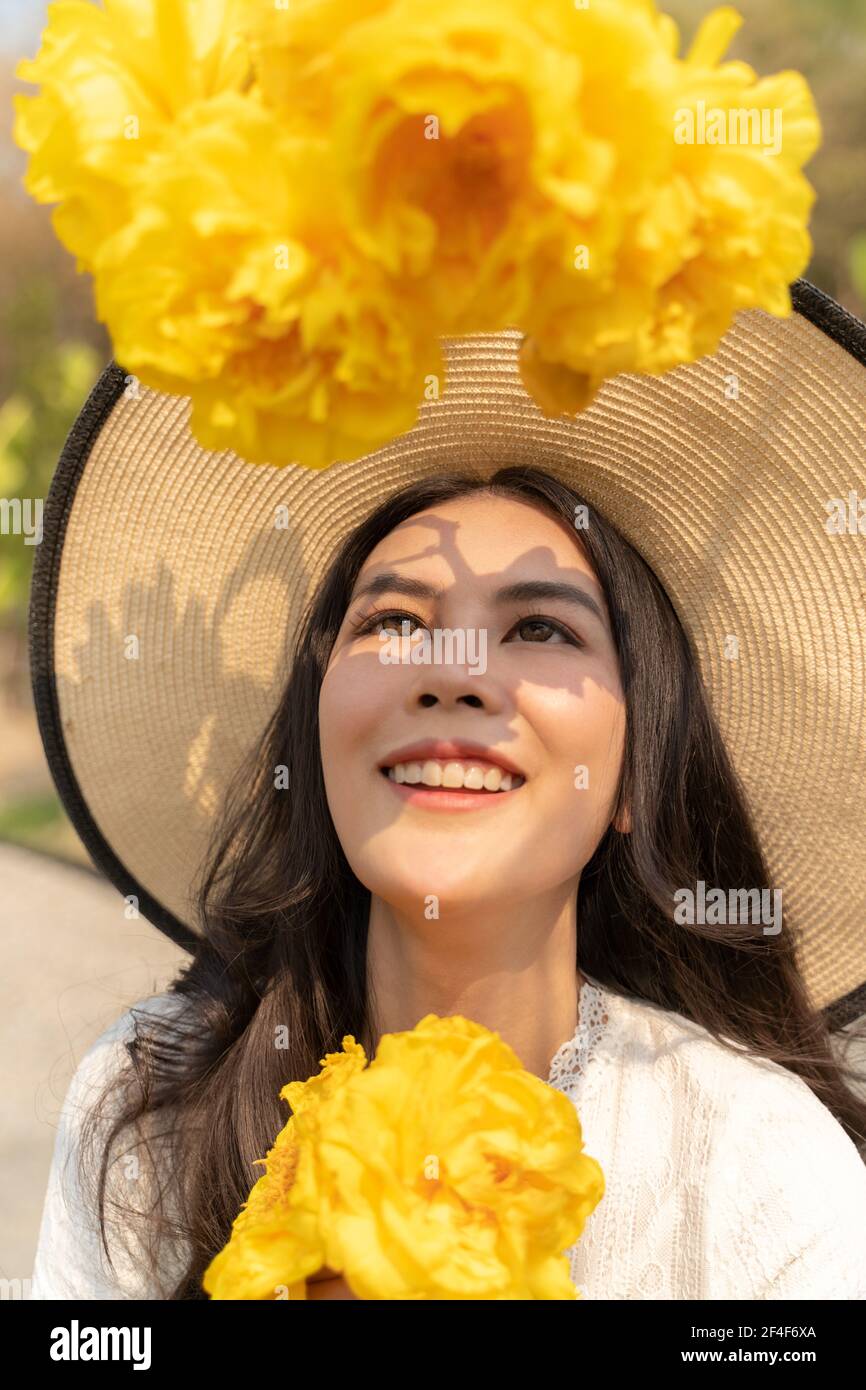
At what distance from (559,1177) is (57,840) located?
528cm

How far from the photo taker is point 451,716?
127 cm

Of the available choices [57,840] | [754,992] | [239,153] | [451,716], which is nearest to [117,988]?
[57,840]

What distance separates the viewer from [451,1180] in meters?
0.79

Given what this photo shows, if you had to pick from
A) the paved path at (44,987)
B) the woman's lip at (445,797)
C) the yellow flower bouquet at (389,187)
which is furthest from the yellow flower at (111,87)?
the paved path at (44,987)

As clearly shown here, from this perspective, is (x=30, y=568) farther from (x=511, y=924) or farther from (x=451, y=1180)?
(x=451, y=1180)

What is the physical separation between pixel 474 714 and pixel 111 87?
715 mm

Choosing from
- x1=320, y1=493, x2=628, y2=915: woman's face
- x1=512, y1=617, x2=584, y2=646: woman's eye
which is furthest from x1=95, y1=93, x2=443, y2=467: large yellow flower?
x1=512, y1=617, x2=584, y2=646: woman's eye

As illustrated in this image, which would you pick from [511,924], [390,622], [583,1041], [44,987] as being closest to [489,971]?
[511,924]

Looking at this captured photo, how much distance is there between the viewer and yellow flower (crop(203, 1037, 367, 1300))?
807 millimetres

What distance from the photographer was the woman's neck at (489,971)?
1.38m
